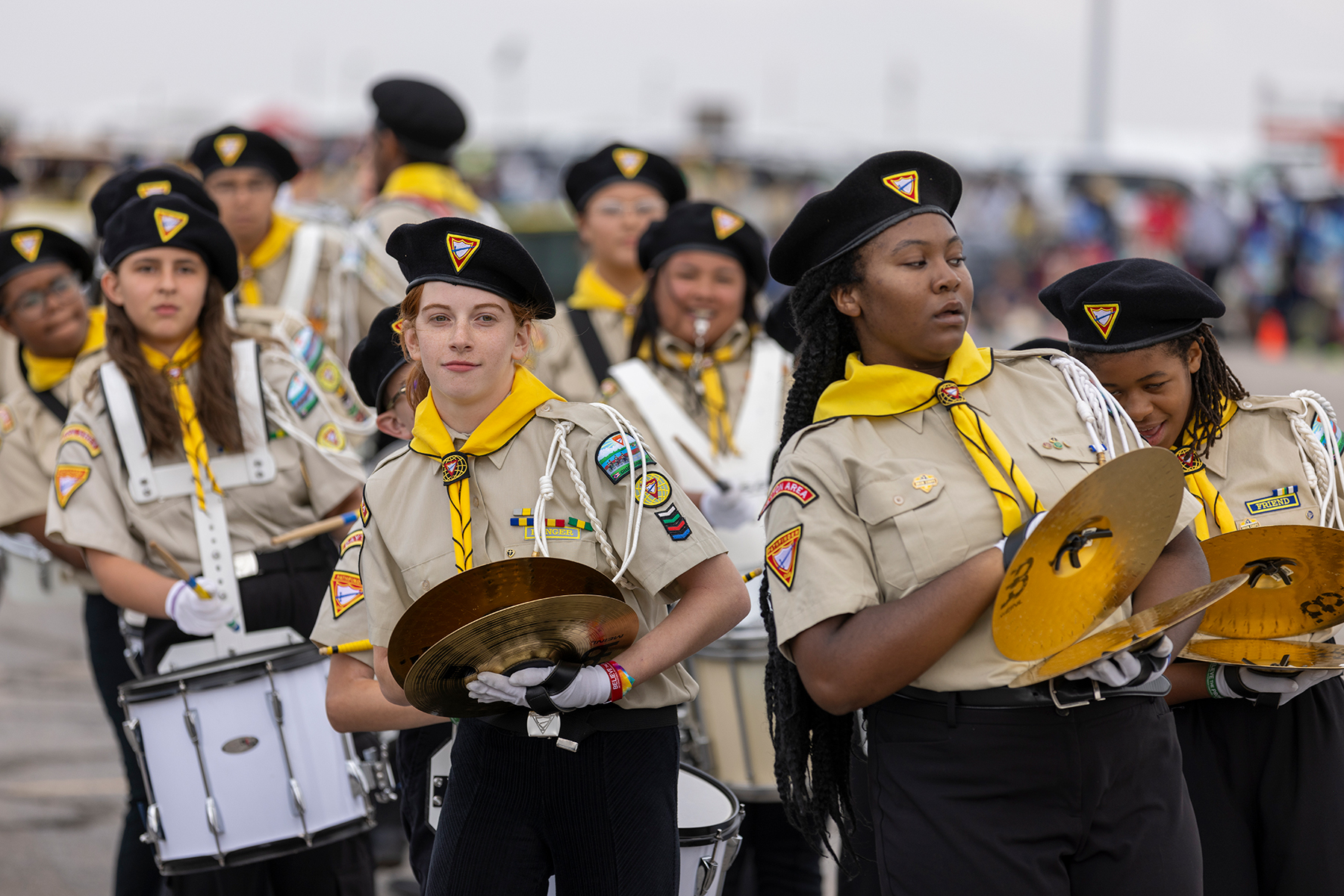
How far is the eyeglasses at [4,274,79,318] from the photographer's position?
524 centimetres

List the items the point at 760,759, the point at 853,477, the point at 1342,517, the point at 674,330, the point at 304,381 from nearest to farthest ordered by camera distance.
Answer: the point at 853,477 < the point at 1342,517 < the point at 760,759 < the point at 304,381 < the point at 674,330

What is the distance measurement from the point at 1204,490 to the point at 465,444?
1.66 meters

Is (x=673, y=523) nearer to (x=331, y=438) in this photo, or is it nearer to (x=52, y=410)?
(x=331, y=438)

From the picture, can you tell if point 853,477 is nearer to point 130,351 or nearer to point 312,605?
point 312,605

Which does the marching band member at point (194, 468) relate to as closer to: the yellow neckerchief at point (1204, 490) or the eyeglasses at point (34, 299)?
the eyeglasses at point (34, 299)

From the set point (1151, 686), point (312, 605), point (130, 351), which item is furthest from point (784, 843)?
point (130, 351)

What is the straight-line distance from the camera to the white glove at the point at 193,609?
401 centimetres

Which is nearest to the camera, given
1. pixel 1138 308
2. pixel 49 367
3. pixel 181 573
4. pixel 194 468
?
pixel 1138 308

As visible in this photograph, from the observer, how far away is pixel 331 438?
4449mm

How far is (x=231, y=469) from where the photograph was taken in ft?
14.1

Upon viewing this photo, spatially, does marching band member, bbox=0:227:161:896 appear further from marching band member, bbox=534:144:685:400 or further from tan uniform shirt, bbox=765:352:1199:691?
tan uniform shirt, bbox=765:352:1199:691

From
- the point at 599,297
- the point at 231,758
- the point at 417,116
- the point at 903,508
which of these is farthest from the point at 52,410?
the point at 903,508

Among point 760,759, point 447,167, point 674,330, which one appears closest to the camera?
point 760,759

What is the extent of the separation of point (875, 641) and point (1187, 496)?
72 centimetres
